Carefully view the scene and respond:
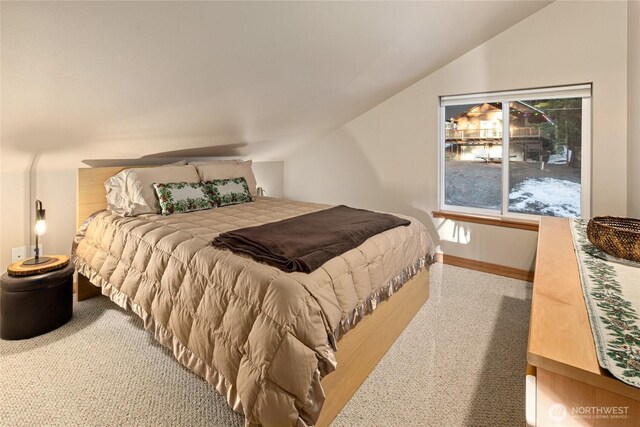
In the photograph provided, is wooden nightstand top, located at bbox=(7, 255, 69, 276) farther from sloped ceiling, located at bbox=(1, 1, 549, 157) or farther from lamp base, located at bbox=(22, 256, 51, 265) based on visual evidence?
sloped ceiling, located at bbox=(1, 1, 549, 157)

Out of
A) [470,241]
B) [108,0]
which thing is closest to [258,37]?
[108,0]

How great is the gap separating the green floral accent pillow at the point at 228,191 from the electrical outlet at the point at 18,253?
1452mm

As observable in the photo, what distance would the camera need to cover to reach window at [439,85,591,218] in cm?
292

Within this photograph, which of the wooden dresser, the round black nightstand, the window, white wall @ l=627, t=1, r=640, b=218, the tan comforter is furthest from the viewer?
the window

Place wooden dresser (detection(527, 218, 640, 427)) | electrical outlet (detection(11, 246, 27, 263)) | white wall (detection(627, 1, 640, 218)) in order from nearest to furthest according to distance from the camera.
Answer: wooden dresser (detection(527, 218, 640, 427)) < white wall (detection(627, 1, 640, 218)) < electrical outlet (detection(11, 246, 27, 263))

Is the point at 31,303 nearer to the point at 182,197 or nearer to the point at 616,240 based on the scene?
the point at 182,197

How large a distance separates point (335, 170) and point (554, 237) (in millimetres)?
2847

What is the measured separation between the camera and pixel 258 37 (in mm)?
1987

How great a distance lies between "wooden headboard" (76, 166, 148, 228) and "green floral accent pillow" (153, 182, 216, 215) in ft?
1.50

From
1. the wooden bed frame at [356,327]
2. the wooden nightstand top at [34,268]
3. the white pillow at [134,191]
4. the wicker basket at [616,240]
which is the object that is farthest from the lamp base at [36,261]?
the wicker basket at [616,240]

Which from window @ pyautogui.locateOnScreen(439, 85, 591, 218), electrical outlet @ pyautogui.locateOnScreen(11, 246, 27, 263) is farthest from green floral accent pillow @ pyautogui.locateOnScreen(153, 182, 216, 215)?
window @ pyautogui.locateOnScreen(439, 85, 591, 218)

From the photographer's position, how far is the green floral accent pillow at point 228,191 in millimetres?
2984

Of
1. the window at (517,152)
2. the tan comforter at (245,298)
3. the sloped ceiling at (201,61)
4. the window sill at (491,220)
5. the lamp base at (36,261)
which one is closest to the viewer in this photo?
the tan comforter at (245,298)

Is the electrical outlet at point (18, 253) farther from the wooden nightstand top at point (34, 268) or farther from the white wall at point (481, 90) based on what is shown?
the white wall at point (481, 90)
